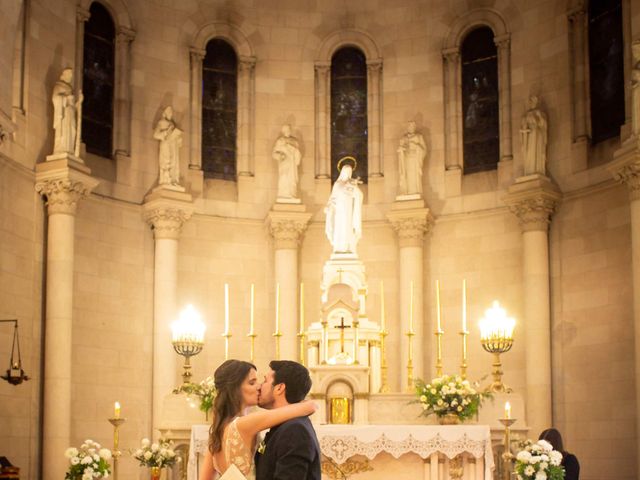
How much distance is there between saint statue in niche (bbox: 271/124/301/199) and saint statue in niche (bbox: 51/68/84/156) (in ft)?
15.0

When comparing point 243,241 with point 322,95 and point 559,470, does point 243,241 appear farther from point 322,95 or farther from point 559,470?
point 559,470

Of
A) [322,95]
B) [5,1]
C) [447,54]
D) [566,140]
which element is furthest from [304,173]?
[5,1]

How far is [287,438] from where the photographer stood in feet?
21.3

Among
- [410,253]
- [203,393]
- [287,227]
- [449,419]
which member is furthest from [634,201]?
[203,393]

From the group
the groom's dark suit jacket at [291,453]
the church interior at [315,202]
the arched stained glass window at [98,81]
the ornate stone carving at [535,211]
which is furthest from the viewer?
the arched stained glass window at [98,81]

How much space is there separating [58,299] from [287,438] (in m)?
15.1

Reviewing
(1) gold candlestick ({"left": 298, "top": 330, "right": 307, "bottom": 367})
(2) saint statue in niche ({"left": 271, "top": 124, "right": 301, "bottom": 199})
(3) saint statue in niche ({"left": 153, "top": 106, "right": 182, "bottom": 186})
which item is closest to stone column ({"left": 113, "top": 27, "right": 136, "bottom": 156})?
(3) saint statue in niche ({"left": 153, "top": 106, "right": 182, "bottom": 186})

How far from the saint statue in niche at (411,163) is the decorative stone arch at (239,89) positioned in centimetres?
321

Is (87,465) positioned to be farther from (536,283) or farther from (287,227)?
(536,283)

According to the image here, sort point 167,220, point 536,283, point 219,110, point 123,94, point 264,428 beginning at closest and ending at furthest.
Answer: point 264,428 < point 536,283 < point 167,220 < point 123,94 < point 219,110

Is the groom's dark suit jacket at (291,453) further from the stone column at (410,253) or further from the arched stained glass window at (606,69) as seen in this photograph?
the stone column at (410,253)

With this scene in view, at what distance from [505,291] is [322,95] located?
229 inches

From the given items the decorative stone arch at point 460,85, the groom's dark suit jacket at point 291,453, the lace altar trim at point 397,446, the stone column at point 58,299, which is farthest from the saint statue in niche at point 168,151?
the groom's dark suit jacket at point 291,453

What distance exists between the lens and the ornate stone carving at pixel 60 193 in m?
21.0
